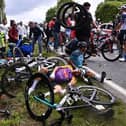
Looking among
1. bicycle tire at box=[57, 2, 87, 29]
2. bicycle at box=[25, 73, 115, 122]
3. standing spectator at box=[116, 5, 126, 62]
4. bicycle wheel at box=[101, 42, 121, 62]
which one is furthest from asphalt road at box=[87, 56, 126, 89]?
bicycle at box=[25, 73, 115, 122]

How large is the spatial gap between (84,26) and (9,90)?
5.54 meters

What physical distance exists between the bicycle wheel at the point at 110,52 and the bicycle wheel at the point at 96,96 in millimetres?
7457

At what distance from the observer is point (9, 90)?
10.1 m

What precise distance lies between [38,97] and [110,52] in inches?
337

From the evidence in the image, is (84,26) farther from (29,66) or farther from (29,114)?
(29,114)

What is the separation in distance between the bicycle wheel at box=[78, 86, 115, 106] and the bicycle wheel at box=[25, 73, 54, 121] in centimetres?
68

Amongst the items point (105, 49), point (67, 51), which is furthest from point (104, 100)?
point (105, 49)

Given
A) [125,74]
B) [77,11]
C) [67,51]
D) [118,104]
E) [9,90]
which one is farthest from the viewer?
[77,11]

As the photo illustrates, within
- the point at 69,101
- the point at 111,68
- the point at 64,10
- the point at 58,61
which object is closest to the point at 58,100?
the point at 69,101

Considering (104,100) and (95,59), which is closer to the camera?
(104,100)

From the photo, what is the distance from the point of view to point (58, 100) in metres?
8.05

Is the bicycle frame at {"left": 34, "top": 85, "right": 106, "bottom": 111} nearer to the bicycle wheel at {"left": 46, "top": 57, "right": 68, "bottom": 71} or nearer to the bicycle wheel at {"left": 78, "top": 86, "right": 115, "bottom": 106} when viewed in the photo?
the bicycle wheel at {"left": 78, "top": 86, "right": 115, "bottom": 106}

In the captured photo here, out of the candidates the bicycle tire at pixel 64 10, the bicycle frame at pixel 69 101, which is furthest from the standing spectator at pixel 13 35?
the bicycle frame at pixel 69 101

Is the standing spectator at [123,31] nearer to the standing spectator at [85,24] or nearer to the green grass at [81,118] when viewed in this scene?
the standing spectator at [85,24]
